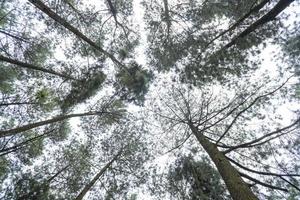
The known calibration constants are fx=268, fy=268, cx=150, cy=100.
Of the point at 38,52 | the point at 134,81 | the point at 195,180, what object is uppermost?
→ the point at 38,52

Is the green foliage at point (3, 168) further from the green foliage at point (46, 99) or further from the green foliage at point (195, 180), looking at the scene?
the green foliage at point (195, 180)

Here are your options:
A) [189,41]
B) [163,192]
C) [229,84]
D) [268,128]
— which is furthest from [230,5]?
[163,192]

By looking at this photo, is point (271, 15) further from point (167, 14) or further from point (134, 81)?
point (134, 81)

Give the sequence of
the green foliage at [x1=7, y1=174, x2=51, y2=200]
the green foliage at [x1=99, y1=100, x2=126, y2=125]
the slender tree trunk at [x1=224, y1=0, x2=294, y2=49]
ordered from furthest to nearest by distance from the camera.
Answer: the green foliage at [x1=99, y1=100, x2=126, y2=125] → the green foliage at [x1=7, y1=174, x2=51, y2=200] → the slender tree trunk at [x1=224, y1=0, x2=294, y2=49]

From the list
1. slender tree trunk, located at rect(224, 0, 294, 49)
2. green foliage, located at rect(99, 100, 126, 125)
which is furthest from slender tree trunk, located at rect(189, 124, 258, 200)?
green foliage, located at rect(99, 100, 126, 125)

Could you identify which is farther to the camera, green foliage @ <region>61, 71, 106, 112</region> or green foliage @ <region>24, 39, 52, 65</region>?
green foliage @ <region>61, 71, 106, 112</region>

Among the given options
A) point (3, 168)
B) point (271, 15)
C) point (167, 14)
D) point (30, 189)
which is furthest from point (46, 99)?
point (271, 15)

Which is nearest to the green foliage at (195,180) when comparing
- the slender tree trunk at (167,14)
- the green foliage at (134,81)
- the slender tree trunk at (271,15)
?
the green foliage at (134,81)

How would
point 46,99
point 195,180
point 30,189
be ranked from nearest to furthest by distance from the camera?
point 195,180 < point 30,189 < point 46,99

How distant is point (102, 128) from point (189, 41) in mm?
4367

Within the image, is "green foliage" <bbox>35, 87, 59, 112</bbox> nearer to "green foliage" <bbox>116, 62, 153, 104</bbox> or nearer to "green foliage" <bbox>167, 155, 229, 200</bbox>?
"green foliage" <bbox>116, 62, 153, 104</bbox>

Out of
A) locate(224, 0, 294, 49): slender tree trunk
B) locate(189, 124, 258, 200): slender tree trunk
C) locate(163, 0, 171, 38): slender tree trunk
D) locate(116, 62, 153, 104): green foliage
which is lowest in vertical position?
locate(189, 124, 258, 200): slender tree trunk

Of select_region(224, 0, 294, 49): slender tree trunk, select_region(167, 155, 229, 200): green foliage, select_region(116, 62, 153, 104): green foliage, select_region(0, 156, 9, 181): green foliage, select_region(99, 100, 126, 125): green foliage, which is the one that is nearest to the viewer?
select_region(224, 0, 294, 49): slender tree trunk

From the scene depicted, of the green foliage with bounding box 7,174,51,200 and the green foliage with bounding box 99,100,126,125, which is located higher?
the green foliage with bounding box 99,100,126,125
